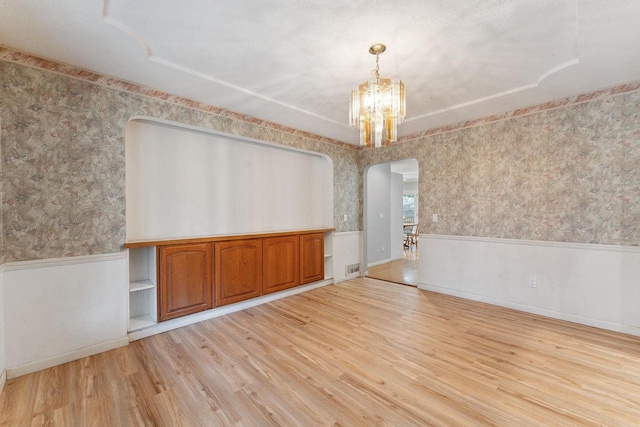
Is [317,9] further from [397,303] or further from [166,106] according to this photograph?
[397,303]

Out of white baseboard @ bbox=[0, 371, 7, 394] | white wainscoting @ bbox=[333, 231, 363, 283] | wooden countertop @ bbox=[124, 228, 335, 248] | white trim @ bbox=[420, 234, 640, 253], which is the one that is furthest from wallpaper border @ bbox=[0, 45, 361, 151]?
white trim @ bbox=[420, 234, 640, 253]

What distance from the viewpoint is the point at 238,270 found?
11.7 feet

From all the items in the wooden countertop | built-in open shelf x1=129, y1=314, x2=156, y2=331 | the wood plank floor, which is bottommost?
the wood plank floor

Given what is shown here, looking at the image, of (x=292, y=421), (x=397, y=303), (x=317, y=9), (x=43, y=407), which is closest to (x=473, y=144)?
(x=397, y=303)

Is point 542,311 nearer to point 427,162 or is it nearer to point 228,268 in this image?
point 427,162

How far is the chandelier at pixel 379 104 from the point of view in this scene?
223 centimetres

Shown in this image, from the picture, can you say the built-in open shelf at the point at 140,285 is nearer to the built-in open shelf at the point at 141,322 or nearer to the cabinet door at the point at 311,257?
the built-in open shelf at the point at 141,322

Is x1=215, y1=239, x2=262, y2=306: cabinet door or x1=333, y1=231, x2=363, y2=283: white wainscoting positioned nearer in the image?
x1=215, y1=239, x2=262, y2=306: cabinet door

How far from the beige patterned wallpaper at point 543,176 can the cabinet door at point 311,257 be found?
1868 millimetres

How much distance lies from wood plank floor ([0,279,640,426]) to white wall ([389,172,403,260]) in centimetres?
406

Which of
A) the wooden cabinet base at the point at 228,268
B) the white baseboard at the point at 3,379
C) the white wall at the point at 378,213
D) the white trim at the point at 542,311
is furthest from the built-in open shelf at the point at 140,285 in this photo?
the white wall at the point at 378,213

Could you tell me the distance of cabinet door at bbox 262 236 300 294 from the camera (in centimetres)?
390

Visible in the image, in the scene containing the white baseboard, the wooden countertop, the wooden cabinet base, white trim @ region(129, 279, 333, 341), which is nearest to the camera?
the white baseboard

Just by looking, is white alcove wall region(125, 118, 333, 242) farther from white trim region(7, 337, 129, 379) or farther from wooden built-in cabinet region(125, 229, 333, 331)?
white trim region(7, 337, 129, 379)
